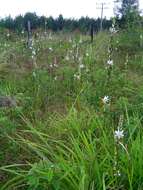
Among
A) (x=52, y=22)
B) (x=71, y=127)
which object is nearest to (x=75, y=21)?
(x=52, y=22)

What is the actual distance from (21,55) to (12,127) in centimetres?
448

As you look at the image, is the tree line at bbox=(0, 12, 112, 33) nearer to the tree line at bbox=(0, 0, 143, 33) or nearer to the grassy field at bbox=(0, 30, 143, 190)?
the tree line at bbox=(0, 0, 143, 33)

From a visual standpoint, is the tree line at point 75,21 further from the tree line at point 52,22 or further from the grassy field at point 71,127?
the grassy field at point 71,127

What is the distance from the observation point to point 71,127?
3.83 meters

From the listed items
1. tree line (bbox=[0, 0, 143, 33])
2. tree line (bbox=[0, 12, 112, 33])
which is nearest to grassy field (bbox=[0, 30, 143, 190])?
tree line (bbox=[0, 0, 143, 33])

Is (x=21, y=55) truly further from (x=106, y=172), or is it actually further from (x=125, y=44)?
(x=106, y=172)

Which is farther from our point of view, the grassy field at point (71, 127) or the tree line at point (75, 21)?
the tree line at point (75, 21)

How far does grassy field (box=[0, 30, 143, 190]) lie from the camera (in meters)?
2.97

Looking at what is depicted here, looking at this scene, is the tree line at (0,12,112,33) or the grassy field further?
the tree line at (0,12,112,33)

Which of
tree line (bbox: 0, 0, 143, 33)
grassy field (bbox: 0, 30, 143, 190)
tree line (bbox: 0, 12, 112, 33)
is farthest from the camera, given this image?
tree line (bbox: 0, 12, 112, 33)

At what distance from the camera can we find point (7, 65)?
6.94 metres

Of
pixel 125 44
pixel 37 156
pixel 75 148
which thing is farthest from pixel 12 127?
pixel 125 44

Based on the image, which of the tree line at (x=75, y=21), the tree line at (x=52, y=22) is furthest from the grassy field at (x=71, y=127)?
the tree line at (x=52, y=22)

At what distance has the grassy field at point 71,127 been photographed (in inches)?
117
